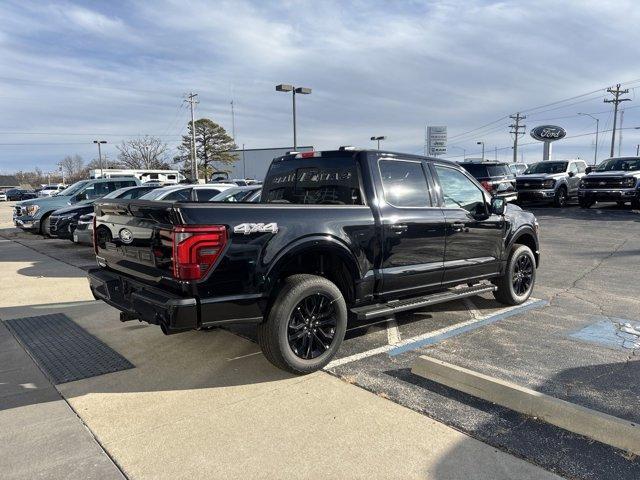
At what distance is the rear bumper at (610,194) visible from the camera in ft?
59.4

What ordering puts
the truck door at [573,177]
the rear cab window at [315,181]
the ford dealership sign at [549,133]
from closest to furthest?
1. the rear cab window at [315,181]
2. the truck door at [573,177]
3. the ford dealership sign at [549,133]

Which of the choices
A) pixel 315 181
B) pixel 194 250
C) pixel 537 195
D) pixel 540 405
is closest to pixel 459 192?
pixel 315 181

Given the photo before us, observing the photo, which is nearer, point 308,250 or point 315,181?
point 308,250

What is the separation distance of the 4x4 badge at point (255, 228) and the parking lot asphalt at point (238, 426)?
1.28 m

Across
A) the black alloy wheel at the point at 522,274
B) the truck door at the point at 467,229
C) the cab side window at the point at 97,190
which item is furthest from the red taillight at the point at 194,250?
the cab side window at the point at 97,190

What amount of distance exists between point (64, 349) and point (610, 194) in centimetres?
1938

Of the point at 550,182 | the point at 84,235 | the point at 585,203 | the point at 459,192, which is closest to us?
the point at 459,192

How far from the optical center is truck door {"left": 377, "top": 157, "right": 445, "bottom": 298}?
4715 mm

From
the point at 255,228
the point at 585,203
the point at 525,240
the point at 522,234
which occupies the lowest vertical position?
the point at 585,203

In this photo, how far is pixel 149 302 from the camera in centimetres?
363

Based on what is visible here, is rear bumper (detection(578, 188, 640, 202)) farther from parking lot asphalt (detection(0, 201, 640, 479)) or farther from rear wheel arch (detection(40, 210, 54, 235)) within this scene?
rear wheel arch (detection(40, 210, 54, 235))

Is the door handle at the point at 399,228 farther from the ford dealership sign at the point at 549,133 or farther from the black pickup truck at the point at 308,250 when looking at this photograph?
the ford dealership sign at the point at 549,133

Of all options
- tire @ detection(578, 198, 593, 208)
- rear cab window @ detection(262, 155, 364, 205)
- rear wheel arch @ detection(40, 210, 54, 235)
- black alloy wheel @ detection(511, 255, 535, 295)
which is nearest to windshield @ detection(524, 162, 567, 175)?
tire @ detection(578, 198, 593, 208)

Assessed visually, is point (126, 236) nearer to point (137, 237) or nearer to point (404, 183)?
point (137, 237)
